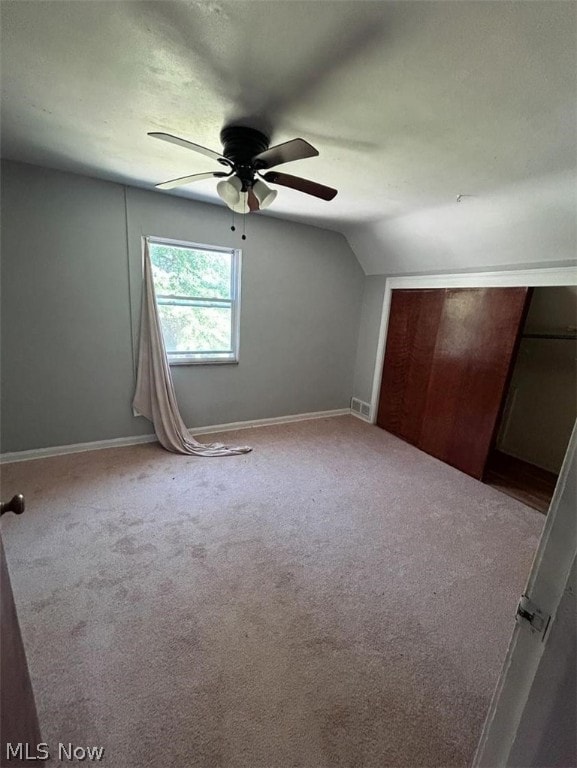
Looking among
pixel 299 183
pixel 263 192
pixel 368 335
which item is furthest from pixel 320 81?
pixel 368 335

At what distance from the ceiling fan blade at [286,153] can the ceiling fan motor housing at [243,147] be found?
99 millimetres

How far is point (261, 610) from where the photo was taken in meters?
1.55

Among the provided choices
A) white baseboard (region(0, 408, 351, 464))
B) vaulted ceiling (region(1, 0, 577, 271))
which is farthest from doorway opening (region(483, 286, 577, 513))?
white baseboard (region(0, 408, 351, 464))

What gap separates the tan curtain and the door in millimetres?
2230

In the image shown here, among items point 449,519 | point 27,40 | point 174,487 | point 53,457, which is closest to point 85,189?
point 27,40

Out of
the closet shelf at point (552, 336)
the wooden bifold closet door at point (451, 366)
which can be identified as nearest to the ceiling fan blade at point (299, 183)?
→ the wooden bifold closet door at point (451, 366)

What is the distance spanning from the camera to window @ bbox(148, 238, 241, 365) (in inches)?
A: 119

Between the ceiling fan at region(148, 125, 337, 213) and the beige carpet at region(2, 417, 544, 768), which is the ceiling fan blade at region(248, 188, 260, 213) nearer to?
the ceiling fan at region(148, 125, 337, 213)

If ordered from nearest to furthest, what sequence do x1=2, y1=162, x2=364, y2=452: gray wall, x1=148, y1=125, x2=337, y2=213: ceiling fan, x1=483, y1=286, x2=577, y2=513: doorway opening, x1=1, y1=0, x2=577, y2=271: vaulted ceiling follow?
x1=1, y1=0, x2=577, y2=271: vaulted ceiling → x1=148, y1=125, x2=337, y2=213: ceiling fan → x1=2, y1=162, x2=364, y2=452: gray wall → x1=483, y1=286, x2=577, y2=513: doorway opening

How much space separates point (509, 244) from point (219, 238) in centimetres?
250

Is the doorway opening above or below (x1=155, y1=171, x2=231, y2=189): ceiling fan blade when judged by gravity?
below

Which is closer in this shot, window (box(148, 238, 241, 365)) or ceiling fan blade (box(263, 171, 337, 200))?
ceiling fan blade (box(263, 171, 337, 200))

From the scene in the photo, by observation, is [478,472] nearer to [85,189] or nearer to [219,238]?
[219,238]

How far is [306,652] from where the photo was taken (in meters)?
1.38
